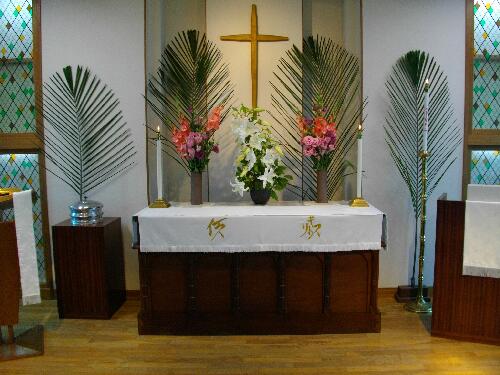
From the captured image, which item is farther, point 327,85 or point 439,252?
point 327,85

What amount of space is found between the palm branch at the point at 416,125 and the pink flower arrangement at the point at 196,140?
133cm

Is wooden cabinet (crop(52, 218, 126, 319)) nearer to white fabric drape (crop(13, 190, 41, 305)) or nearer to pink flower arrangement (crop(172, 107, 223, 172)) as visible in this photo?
white fabric drape (crop(13, 190, 41, 305))

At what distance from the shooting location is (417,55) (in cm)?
344

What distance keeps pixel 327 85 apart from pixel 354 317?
1.70 meters

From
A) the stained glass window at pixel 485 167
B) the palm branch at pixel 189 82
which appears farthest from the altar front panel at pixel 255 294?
the stained glass window at pixel 485 167

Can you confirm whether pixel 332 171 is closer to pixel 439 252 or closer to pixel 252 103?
pixel 252 103

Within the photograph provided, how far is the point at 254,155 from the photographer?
313 cm

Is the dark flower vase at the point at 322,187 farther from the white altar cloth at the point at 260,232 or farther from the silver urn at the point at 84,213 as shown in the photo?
the silver urn at the point at 84,213

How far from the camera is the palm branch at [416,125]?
3531 mm

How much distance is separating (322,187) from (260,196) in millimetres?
453

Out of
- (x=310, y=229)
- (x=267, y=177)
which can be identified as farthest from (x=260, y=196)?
(x=310, y=229)

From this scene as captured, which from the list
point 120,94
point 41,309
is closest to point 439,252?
point 120,94

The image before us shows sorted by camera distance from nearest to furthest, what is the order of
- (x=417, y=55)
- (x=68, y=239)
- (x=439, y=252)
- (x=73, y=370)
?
(x=73, y=370), (x=439, y=252), (x=68, y=239), (x=417, y=55)

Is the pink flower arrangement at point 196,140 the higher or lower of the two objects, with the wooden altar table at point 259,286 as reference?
higher
